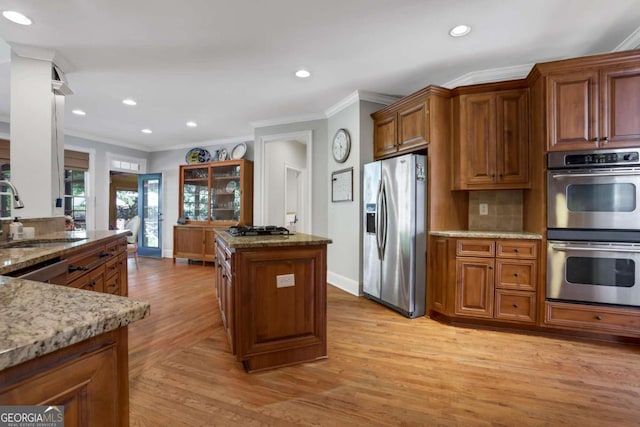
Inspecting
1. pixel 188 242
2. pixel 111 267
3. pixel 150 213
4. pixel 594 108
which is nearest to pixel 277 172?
pixel 188 242

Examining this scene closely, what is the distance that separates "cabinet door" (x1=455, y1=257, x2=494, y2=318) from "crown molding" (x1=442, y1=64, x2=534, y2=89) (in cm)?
185

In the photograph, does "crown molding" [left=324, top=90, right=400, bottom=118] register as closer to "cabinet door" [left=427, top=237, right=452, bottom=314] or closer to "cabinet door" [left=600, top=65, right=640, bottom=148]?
"cabinet door" [left=427, top=237, right=452, bottom=314]

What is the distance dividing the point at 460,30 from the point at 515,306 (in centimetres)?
233

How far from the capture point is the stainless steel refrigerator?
290cm

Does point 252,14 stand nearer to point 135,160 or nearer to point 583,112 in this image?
point 583,112

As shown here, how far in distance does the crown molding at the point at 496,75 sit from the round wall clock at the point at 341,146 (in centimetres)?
140

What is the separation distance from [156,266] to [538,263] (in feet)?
18.6

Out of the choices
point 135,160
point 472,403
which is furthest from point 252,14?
point 135,160

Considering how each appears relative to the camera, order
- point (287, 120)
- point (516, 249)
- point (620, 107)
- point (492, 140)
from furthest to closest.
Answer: point (287, 120) → point (492, 140) → point (516, 249) → point (620, 107)

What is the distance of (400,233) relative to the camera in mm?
2988

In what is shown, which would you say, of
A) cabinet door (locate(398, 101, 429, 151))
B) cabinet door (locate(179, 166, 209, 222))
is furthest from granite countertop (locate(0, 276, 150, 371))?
cabinet door (locate(179, 166, 209, 222))

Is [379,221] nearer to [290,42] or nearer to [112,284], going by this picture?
[290,42]

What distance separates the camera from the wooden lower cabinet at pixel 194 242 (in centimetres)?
548

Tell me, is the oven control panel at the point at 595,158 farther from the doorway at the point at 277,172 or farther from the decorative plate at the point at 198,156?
the decorative plate at the point at 198,156
